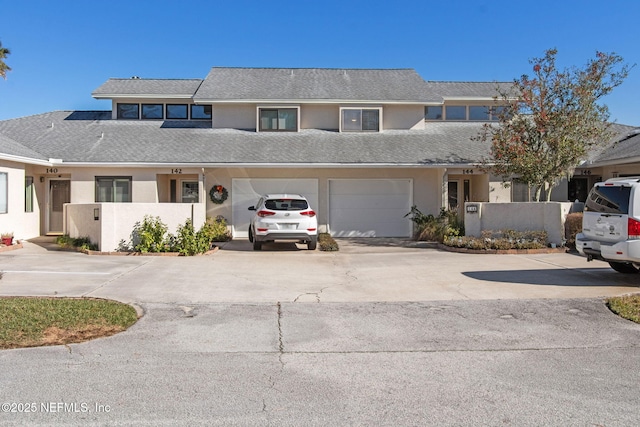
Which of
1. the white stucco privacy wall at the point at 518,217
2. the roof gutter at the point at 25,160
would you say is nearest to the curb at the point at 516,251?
the white stucco privacy wall at the point at 518,217

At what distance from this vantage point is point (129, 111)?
22.7 m

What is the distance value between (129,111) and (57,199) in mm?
5312

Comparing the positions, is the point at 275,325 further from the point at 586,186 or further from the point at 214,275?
the point at 586,186

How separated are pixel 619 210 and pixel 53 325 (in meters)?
9.25

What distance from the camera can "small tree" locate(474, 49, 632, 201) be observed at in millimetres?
15906

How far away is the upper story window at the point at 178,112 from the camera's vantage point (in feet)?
74.2

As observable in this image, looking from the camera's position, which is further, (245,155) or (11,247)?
(245,155)

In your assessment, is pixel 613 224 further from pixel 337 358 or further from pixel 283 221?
pixel 283 221

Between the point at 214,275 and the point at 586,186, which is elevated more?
the point at 586,186

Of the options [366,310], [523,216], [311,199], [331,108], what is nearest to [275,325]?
[366,310]

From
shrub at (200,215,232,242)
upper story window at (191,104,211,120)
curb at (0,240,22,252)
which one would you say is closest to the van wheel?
shrub at (200,215,232,242)

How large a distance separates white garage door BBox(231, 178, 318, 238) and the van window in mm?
10549

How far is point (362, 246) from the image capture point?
1697cm

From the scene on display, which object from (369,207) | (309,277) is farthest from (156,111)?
(309,277)
